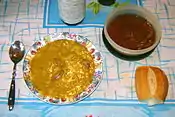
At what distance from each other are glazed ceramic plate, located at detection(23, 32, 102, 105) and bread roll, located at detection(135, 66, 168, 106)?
100 millimetres

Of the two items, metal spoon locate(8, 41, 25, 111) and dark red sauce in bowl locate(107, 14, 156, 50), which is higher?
dark red sauce in bowl locate(107, 14, 156, 50)

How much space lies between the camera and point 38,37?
31.0 inches

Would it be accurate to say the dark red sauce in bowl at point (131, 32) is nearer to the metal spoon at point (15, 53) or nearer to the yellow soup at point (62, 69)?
the yellow soup at point (62, 69)

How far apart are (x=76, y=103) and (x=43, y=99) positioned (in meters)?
0.08

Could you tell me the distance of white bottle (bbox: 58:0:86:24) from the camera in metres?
0.71

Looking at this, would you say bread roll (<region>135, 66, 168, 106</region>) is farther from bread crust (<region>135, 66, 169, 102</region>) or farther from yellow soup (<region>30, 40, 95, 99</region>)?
yellow soup (<region>30, 40, 95, 99</region>)

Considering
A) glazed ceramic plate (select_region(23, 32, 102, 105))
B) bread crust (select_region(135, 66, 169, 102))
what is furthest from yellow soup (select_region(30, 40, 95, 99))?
bread crust (select_region(135, 66, 169, 102))

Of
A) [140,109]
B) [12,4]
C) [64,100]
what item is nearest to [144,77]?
[140,109]

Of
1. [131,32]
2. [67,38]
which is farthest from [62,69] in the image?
[131,32]

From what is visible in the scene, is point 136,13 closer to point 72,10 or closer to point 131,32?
point 131,32

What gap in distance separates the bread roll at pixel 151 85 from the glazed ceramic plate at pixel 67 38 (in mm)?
100

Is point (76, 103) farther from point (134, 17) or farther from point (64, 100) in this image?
point (134, 17)

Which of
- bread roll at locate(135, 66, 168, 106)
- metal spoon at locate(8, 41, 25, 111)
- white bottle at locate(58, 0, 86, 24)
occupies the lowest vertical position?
bread roll at locate(135, 66, 168, 106)

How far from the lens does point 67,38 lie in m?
0.77
